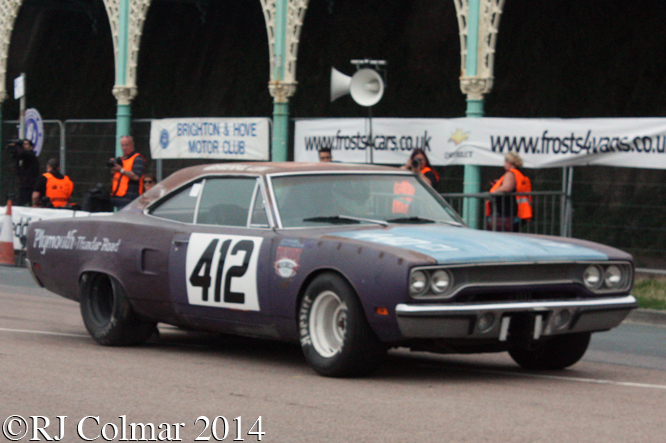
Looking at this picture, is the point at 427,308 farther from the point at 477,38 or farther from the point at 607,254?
the point at 477,38

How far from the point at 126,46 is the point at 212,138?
4.75 m

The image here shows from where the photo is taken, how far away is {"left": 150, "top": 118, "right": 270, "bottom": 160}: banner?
59.3 feet

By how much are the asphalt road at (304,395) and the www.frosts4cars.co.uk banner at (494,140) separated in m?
4.87

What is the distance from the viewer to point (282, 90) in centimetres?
1942

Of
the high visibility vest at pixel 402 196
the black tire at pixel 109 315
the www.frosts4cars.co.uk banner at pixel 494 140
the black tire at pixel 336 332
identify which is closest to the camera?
the black tire at pixel 336 332

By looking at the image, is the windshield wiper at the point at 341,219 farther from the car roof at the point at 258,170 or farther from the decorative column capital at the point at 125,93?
the decorative column capital at the point at 125,93

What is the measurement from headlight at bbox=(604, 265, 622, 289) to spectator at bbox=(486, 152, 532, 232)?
651cm

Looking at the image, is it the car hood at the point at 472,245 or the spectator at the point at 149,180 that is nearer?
the car hood at the point at 472,245

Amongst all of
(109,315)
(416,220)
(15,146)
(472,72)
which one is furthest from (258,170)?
(15,146)

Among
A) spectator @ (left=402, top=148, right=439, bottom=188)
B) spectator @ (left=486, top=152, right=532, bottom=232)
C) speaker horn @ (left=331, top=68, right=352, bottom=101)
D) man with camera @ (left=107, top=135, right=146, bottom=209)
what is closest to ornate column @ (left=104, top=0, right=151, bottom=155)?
man with camera @ (left=107, top=135, right=146, bottom=209)

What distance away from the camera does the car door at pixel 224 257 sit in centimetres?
776

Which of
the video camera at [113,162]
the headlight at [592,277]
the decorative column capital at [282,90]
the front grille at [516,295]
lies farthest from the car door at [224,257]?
the decorative column capital at [282,90]

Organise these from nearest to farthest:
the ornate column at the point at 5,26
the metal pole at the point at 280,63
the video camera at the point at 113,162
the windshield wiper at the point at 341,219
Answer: the windshield wiper at the point at 341,219
the video camera at the point at 113,162
the metal pole at the point at 280,63
the ornate column at the point at 5,26

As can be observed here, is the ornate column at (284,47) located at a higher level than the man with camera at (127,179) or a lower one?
higher
